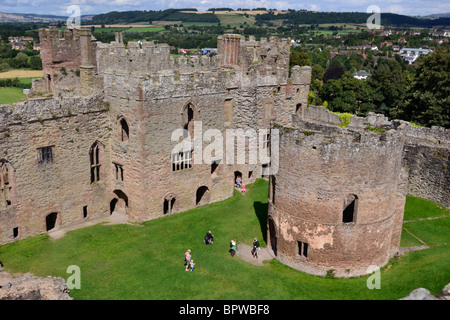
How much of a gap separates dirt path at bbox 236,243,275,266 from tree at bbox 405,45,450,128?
86.7 ft

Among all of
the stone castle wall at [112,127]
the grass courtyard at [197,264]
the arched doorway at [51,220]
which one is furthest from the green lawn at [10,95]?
the grass courtyard at [197,264]

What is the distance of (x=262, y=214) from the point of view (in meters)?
29.4

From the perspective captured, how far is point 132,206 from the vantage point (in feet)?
92.1

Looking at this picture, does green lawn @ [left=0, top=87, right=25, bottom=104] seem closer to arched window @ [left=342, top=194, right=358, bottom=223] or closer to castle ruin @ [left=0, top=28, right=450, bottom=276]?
castle ruin @ [left=0, top=28, right=450, bottom=276]

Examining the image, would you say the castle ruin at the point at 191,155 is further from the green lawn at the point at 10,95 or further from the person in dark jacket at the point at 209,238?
the green lawn at the point at 10,95

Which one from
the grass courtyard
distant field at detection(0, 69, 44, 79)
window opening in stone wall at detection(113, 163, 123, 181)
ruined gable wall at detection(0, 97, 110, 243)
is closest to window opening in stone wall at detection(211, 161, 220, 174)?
the grass courtyard

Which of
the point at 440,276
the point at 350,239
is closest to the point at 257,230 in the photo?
the point at 350,239

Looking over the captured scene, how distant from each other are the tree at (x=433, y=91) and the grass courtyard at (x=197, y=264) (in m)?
17.3

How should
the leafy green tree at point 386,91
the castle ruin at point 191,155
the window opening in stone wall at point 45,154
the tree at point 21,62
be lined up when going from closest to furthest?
1. the castle ruin at point 191,155
2. the window opening in stone wall at point 45,154
3. the leafy green tree at point 386,91
4. the tree at point 21,62

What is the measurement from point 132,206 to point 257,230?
297 inches

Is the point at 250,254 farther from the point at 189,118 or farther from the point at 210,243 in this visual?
the point at 189,118

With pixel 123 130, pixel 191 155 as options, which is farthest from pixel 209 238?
pixel 123 130

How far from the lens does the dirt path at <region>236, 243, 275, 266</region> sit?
2430 cm

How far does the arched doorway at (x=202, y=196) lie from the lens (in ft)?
102
